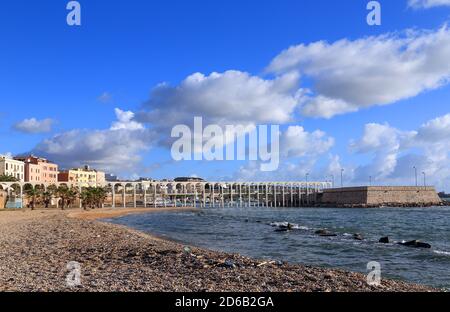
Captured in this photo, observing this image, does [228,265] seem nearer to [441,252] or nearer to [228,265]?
[228,265]

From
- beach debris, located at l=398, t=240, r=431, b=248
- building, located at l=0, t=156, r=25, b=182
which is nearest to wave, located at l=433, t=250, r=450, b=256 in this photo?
beach debris, located at l=398, t=240, r=431, b=248

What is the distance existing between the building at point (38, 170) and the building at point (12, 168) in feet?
7.08

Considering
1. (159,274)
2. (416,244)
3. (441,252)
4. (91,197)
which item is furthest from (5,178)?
(159,274)

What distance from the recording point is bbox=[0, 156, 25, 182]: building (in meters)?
153

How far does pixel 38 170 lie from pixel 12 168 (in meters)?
14.8

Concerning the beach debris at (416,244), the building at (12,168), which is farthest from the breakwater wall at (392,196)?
the beach debris at (416,244)

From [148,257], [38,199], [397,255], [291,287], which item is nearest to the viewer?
[291,287]

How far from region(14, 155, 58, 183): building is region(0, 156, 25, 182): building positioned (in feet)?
7.08

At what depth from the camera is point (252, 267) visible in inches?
770

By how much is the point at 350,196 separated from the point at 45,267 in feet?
607

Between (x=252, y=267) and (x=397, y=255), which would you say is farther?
(x=397, y=255)

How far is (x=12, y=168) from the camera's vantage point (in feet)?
518
